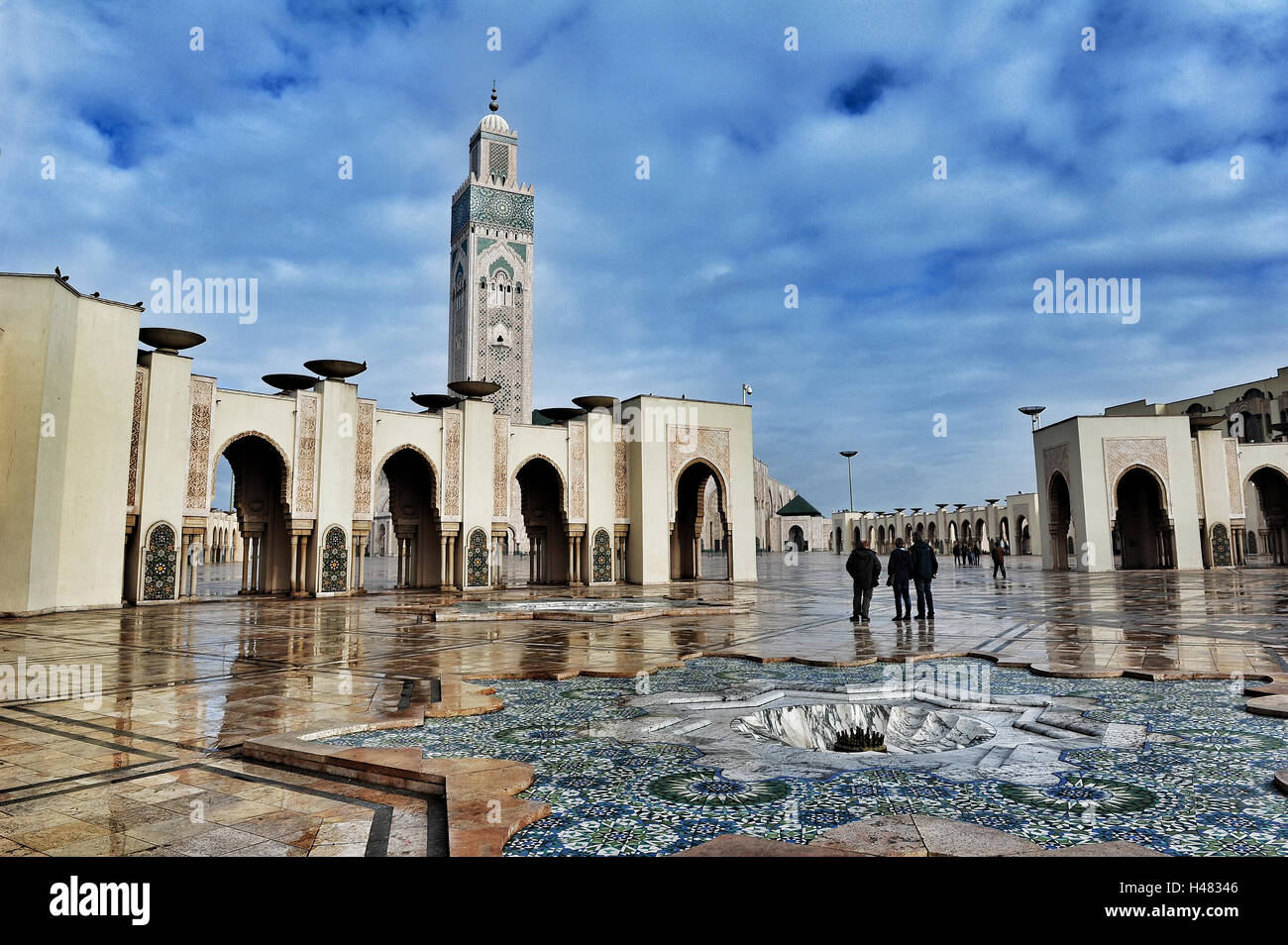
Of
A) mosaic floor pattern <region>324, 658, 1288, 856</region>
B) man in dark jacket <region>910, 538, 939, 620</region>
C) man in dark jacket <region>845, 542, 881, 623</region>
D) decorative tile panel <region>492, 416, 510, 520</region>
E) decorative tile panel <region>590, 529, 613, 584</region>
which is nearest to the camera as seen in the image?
mosaic floor pattern <region>324, 658, 1288, 856</region>

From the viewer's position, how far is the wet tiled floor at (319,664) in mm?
2367

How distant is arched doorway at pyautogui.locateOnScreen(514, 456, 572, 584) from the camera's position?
19.6 meters

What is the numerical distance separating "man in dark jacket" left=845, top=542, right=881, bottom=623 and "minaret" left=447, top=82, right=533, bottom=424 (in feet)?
141

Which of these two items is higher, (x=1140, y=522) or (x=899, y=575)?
(x=1140, y=522)

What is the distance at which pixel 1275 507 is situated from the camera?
1061 inches

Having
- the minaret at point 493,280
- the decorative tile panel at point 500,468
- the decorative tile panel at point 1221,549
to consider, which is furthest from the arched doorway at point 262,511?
the minaret at point 493,280

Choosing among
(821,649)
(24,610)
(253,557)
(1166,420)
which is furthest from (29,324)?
(1166,420)

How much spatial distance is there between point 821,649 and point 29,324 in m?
11.4

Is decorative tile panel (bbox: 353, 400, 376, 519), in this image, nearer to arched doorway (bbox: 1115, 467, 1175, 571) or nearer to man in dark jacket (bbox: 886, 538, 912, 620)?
man in dark jacket (bbox: 886, 538, 912, 620)

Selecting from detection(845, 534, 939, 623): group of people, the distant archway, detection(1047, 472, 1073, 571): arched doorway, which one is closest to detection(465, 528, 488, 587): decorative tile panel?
detection(845, 534, 939, 623): group of people

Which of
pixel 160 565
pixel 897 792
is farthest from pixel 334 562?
pixel 897 792

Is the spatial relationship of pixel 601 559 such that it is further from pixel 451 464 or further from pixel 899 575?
pixel 899 575

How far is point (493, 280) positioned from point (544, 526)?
36457 mm

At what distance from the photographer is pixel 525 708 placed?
13.6ft
